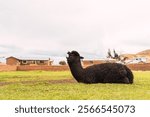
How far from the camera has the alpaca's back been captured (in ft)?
65.5

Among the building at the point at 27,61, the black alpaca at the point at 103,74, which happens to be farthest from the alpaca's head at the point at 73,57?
the building at the point at 27,61

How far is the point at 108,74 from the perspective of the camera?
20.0m

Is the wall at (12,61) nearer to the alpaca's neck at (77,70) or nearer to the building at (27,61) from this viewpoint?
the building at (27,61)

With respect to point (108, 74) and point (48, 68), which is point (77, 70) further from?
point (48, 68)

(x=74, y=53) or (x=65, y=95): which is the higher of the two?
(x=74, y=53)

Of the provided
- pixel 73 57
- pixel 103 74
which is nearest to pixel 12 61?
pixel 73 57

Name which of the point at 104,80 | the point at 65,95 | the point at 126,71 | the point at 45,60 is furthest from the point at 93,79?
the point at 45,60

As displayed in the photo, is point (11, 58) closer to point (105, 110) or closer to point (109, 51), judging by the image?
point (109, 51)

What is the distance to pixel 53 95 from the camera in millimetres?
14258

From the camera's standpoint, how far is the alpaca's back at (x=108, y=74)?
65.5 feet

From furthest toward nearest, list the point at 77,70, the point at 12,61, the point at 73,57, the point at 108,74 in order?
the point at 12,61, the point at 73,57, the point at 77,70, the point at 108,74

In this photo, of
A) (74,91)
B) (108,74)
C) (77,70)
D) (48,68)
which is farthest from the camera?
(48,68)

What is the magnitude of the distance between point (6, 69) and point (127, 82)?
46.9 metres

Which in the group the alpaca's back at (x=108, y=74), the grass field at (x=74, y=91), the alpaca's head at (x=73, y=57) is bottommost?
the grass field at (x=74, y=91)
